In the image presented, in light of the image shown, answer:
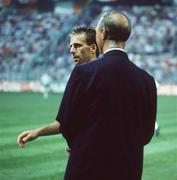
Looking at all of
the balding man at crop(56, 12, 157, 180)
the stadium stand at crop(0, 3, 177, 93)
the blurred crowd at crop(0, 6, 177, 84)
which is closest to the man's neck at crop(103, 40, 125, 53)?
the balding man at crop(56, 12, 157, 180)

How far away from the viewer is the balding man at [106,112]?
101 inches

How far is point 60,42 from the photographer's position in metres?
30.7

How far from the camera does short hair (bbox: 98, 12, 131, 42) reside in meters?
2.62

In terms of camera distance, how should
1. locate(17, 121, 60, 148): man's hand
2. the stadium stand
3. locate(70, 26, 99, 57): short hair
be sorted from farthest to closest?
the stadium stand < locate(70, 26, 99, 57): short hair < locate(17, 121, 60, 148): man's hand

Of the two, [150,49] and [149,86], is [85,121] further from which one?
[150,49]

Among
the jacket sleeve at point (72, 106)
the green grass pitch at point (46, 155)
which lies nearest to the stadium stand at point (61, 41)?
the green grass pitch at point (46, 155)

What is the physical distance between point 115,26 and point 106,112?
467 millimetres

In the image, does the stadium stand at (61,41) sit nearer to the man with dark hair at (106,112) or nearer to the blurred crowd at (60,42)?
the blurred crowd at (60,42)

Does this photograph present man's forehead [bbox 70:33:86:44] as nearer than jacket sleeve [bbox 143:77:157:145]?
No

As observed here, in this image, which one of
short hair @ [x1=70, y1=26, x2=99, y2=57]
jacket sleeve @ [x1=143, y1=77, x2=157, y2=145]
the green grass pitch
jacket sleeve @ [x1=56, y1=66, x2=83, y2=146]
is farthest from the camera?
the green grass pitch

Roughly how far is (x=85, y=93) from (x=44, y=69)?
86.7ft

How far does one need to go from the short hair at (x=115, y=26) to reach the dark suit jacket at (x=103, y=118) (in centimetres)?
9

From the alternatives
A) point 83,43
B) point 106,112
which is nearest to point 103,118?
point 106,112

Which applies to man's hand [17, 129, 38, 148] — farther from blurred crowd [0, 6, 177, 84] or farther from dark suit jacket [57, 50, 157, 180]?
blurred crowd [0, 6, 177, 84]
